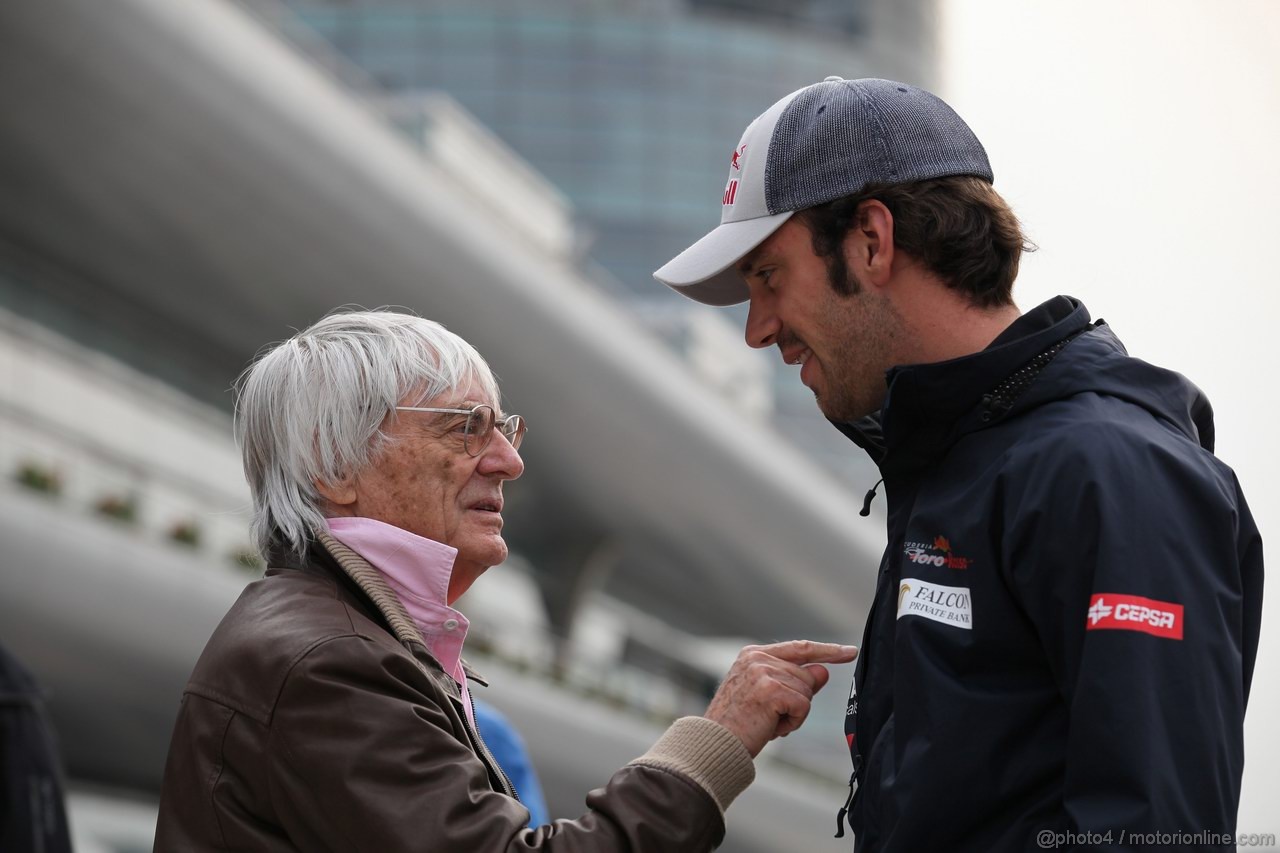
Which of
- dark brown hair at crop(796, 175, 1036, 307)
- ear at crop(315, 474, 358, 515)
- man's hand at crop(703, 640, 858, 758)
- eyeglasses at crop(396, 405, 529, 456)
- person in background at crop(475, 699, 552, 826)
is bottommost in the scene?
person in background at crop(475, 699, 552, 826)

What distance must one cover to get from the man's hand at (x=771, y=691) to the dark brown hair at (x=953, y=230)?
0.61 m

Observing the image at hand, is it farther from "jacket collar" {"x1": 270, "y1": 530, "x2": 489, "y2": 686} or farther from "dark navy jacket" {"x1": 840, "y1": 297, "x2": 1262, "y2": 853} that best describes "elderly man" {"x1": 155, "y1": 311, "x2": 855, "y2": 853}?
"dark navy jacket" {"x1": 840, "y1": 297, "x2": 1262, "y2": 853}

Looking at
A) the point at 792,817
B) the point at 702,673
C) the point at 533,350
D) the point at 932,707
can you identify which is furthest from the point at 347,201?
the point at 702,673

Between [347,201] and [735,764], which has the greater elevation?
[347,201]

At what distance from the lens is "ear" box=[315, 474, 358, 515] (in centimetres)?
263

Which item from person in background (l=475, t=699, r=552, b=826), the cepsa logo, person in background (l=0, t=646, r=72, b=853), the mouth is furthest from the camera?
person in background (l=475, t=699, r=552, b=826)

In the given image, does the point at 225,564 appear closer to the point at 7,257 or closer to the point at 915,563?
the point at 7,257

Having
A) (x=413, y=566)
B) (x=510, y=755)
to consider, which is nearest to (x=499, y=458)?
(x=413, y=566)

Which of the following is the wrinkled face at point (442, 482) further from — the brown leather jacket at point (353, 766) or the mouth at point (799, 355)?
the mouth at point (799, 355)

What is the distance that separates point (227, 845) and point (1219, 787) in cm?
136

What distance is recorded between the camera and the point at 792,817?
17906mm

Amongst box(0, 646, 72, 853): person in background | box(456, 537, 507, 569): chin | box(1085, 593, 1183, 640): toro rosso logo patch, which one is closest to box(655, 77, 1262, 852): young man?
box(1085, 593, 1183, 640): toro rosso logo patch

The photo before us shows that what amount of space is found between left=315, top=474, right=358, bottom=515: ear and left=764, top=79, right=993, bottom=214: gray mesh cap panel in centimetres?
87

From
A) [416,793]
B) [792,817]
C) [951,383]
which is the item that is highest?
[951,383]
